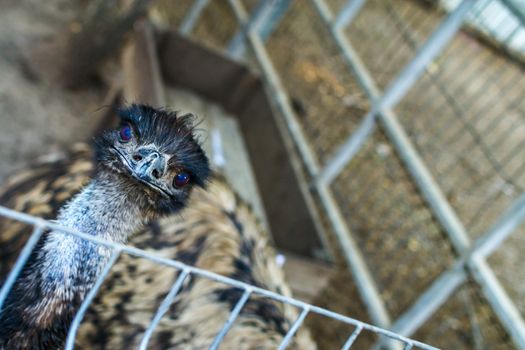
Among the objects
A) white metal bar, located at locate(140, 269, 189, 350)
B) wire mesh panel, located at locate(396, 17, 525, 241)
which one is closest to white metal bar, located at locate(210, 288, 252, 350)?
white metal bar, located at locate(140, 269, 189, 350)

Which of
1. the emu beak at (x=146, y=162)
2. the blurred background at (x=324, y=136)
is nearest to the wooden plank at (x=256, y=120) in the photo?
the blurred background at (x=324, y=136)

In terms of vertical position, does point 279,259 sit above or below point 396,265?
below

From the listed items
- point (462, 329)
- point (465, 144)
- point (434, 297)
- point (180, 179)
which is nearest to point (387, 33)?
point (465, 144)

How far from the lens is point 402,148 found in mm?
3543

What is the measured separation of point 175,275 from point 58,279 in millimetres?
797

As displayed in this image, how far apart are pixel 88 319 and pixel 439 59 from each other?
5531mm

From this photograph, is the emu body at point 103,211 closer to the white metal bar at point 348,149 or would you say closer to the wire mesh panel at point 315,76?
the white metal bar at point 348,149

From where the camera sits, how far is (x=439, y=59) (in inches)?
255

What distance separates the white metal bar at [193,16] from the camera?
507 centimetres

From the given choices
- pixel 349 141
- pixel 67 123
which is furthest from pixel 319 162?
pixel 67 123

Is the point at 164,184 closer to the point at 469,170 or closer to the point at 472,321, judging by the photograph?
the point at 472,321

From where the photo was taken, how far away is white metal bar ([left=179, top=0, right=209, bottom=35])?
16.6 ft

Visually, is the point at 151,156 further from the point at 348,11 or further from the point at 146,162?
the point at 348,11

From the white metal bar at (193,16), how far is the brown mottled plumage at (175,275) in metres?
2.78
